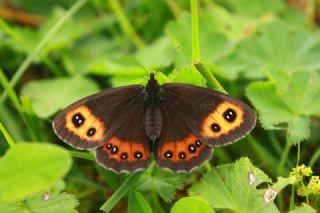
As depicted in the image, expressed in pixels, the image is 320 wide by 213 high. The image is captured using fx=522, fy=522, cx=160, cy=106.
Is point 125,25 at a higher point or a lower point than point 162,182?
higher

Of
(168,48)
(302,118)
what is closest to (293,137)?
(302,118)

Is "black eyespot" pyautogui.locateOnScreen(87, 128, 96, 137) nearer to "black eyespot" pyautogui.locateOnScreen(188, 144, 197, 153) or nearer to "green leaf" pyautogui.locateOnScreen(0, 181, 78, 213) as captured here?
"green leaf" pyautogui.locateOnScreen(0, 181, 78, 213)

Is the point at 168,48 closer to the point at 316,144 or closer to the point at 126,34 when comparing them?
the point at 126,34

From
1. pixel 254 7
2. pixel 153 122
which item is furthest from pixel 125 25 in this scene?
pixel 153 122

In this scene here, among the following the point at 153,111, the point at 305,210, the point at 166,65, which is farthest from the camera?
the point at 166,65

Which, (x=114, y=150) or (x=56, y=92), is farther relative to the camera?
(x=56, y=92)

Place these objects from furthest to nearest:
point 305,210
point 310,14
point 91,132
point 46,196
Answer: point 310,14, point 91,132, point 46,196, point 305,210

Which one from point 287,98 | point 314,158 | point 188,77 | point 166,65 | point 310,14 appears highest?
point 310,14

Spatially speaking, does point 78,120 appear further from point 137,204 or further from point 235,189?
point 235,189

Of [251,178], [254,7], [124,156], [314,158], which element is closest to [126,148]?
[124,156]
